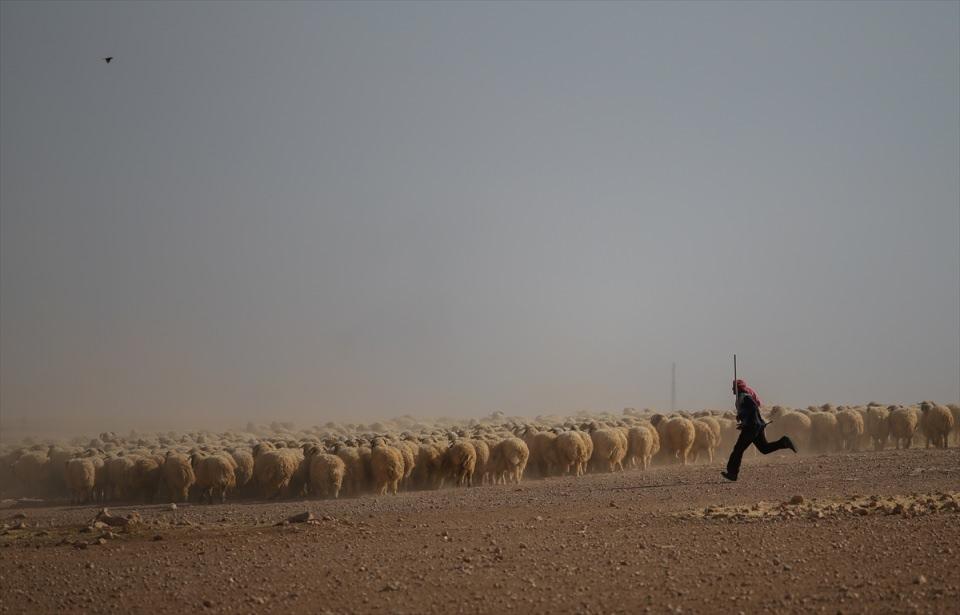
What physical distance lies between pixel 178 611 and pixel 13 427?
453 ft

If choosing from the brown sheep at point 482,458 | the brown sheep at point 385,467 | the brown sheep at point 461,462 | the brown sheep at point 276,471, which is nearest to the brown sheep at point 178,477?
the brown sheep at point 276,471

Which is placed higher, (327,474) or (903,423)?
(903,423)

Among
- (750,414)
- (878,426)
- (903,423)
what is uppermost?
(750,414)

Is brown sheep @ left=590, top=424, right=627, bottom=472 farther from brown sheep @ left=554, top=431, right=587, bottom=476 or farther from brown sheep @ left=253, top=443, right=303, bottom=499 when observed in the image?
brown sheep @ left=253, top=443, right=303, bottom=499

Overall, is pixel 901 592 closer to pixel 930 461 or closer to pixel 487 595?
pixel 487 595

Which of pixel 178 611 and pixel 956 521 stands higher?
pixel 956 521

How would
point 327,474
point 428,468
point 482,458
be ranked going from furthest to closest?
point 482,458 → point 428,468 → point 327,474

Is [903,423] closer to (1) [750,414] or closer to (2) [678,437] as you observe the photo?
(2) [678,437]

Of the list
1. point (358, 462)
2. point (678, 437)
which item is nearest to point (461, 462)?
point (358, 462)

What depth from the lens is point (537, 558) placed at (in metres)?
15.0

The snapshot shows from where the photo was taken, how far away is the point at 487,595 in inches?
506

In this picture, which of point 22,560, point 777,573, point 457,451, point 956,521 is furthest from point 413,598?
point 457,451

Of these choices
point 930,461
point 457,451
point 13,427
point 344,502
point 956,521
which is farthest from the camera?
point 13,427

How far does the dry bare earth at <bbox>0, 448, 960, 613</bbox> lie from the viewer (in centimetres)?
1241
